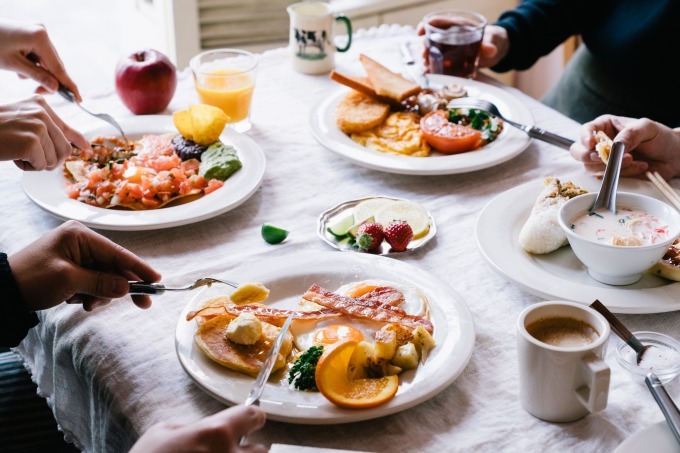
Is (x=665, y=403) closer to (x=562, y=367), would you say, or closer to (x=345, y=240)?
(x=562, y=367)

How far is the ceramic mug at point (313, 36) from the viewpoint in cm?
198

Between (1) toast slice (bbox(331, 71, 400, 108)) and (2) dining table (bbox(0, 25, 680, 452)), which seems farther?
(1) toast slice (bbox(331, 71, 400, 108))

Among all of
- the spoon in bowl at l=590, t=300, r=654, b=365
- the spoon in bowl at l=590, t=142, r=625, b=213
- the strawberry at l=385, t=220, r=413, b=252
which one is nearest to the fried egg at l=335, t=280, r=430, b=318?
the strawberry at l=385, t=220, r=413, b=252

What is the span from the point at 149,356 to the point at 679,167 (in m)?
1.09

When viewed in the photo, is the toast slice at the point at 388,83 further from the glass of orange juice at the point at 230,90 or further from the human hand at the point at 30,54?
the human hand at the point at 30,54

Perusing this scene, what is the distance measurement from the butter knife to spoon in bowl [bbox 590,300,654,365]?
443 mm

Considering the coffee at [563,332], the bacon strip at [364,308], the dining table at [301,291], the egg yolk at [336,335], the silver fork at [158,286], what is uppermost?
the coffee at [563,332]

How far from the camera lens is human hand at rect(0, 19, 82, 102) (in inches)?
61.7

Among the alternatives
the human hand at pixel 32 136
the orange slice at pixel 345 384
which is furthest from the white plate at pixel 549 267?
the human hand at pixel 32 136

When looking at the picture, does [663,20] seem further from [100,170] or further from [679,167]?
[100,170]

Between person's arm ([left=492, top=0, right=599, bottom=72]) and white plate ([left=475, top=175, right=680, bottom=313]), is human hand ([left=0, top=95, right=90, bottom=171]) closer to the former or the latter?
white plate ([left=475, top=175, right=680, bottom=313])

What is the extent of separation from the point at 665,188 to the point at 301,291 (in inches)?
28.5

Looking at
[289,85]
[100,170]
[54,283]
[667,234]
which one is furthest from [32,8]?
[667,234]

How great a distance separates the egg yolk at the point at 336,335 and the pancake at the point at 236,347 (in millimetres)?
41
